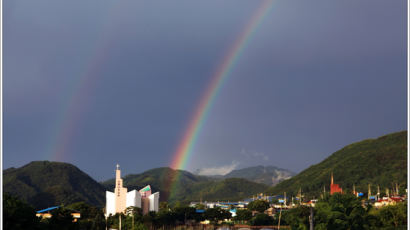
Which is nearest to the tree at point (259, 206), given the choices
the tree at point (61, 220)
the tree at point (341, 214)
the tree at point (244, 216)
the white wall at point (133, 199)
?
the tree at point (244, 216)

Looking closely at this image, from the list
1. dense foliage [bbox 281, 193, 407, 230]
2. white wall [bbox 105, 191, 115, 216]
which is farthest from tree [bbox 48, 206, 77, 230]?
white wall [bbox 105, 191, 115, 216]

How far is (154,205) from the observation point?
3332 inches

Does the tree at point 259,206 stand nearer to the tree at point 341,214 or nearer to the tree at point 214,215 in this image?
the tree at point 214,215

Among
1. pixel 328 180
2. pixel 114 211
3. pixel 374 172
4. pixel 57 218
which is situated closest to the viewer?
pixel 57 218

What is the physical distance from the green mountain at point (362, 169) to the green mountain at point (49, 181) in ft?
235

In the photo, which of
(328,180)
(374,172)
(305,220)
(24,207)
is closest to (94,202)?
(328,180)

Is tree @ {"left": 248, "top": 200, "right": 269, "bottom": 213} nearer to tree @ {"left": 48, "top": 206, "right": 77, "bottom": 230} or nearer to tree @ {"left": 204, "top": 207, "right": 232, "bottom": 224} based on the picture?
tree @ {"left": 204, "top": 207, "right": 232, "bottom": 224}

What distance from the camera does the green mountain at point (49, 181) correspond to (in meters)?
152

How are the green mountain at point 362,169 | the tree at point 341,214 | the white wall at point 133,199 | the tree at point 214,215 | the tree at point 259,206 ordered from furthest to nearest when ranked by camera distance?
the green mountain at point 362,169 → the tree at point 259,206 → the tree at point 214,215 → the white wall at point 133,199 → the tree at point 341,214

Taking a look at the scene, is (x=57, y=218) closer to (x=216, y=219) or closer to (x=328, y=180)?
(x=216, y=219)

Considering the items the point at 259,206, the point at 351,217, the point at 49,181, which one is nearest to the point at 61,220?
the point at 351,217

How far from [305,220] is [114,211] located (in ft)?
125

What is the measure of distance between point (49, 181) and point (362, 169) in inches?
4391

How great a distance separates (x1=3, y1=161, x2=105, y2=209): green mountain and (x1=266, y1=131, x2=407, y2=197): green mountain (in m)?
71.7
